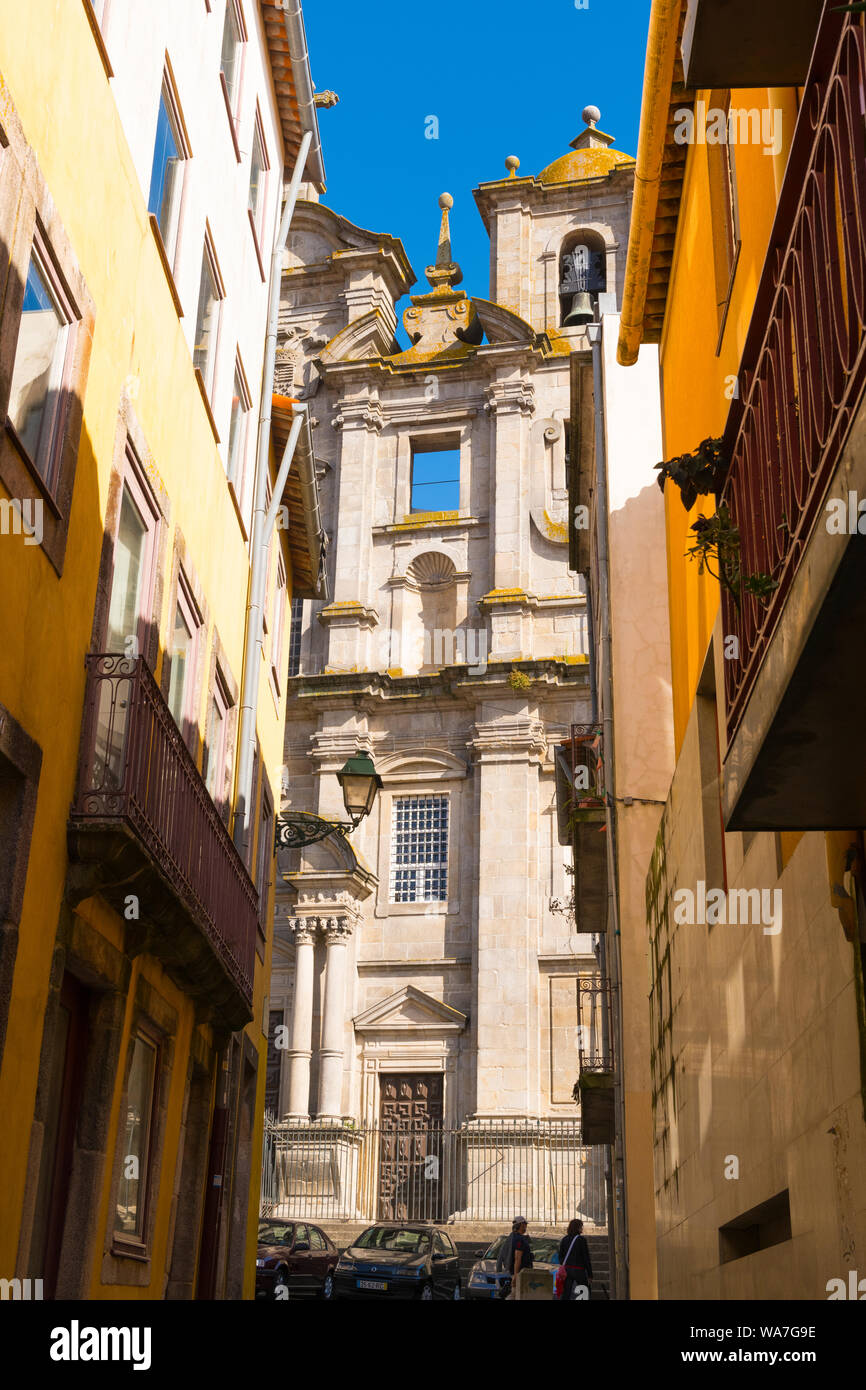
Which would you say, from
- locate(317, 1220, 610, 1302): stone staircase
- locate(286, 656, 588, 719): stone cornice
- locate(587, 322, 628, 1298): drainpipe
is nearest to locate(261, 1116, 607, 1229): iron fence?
locate(317, 1220, 610, 1302): stone staircase

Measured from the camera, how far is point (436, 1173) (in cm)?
2959

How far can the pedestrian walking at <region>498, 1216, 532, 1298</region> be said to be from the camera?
19078 millimetres

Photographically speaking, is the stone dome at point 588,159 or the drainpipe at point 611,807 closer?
the drainpipe at point 611,807

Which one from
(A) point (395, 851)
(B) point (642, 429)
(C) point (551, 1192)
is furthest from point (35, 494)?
(A) point (395, 851)

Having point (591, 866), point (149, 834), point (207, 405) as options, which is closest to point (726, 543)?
point (149, 834)

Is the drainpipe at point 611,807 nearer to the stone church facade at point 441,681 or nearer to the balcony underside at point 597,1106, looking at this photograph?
the balcony underside at point 597,1106

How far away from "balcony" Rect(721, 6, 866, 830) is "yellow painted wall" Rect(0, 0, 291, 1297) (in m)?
3.93

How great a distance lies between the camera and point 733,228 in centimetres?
907

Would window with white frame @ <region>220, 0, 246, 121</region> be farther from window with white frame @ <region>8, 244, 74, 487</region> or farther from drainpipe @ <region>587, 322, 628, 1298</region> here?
window with white frame @ <region>8, 244, 74, 487</region>

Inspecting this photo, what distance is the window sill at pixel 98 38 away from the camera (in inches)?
358

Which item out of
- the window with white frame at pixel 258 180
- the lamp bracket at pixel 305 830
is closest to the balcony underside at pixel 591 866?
the lamp bracket at pixel 305 830

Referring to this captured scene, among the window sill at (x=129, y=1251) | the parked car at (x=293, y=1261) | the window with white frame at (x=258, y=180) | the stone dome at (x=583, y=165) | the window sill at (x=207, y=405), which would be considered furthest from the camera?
the stone dome at (x=583, y=165)

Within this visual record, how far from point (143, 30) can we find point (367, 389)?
26900 mm

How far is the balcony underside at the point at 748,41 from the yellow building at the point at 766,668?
0.01 meters
